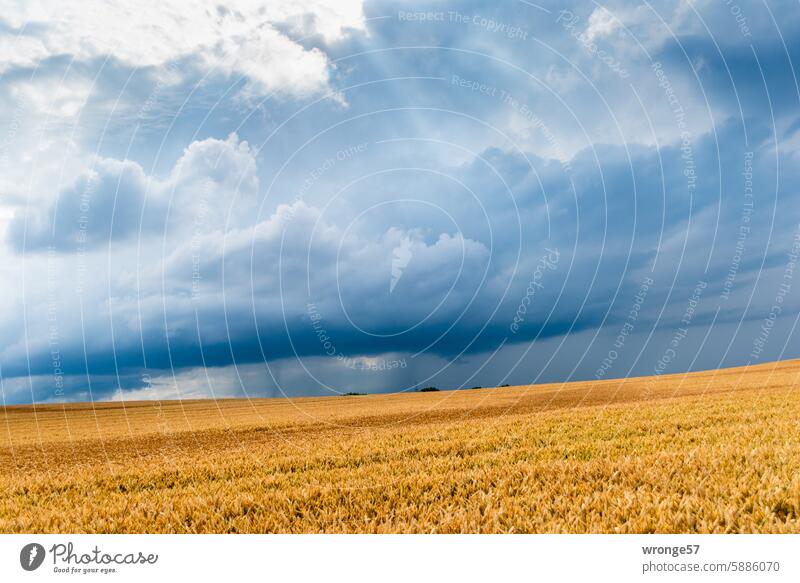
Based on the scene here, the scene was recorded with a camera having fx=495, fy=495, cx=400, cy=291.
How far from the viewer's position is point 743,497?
253 inches
